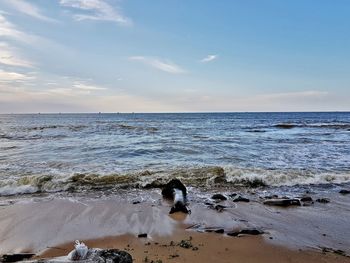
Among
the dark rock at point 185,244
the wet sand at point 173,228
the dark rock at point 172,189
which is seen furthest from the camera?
the dark rock at point 172,189

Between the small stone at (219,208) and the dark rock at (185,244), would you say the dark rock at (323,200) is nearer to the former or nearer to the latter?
the small stone at (219,208)

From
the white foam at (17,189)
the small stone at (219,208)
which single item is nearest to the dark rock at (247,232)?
the small stone at (219,208)

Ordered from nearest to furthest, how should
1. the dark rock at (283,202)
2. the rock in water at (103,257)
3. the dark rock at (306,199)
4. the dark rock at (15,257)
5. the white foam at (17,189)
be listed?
the rock in water at (103,257) < the dark rock at (15,257) < the dark rock at (283,202) < the dark rock at (306,199) < the white foam at (17,189)

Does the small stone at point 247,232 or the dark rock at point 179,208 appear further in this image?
the dark rock at point 179,208

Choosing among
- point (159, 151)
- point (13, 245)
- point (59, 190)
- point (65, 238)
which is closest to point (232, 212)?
point (65, 238)

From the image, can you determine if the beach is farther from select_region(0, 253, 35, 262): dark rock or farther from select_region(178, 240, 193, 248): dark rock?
select_region(0, 253, 35, 262): dark rock

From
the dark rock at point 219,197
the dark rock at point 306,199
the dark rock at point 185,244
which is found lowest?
the dark rock at point 219,197

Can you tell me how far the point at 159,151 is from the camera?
19.0m

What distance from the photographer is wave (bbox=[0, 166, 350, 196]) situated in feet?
35.4

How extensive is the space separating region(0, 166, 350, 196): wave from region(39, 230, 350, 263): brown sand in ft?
15.2

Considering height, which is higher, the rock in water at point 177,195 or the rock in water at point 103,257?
the rock in water at point 103,257

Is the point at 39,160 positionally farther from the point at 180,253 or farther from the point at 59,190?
the point at 180,253

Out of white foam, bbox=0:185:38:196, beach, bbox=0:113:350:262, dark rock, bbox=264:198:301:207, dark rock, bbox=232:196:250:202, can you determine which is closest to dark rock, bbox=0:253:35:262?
beach, bbox=0:113:350:262

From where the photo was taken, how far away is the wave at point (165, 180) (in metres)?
10.8
